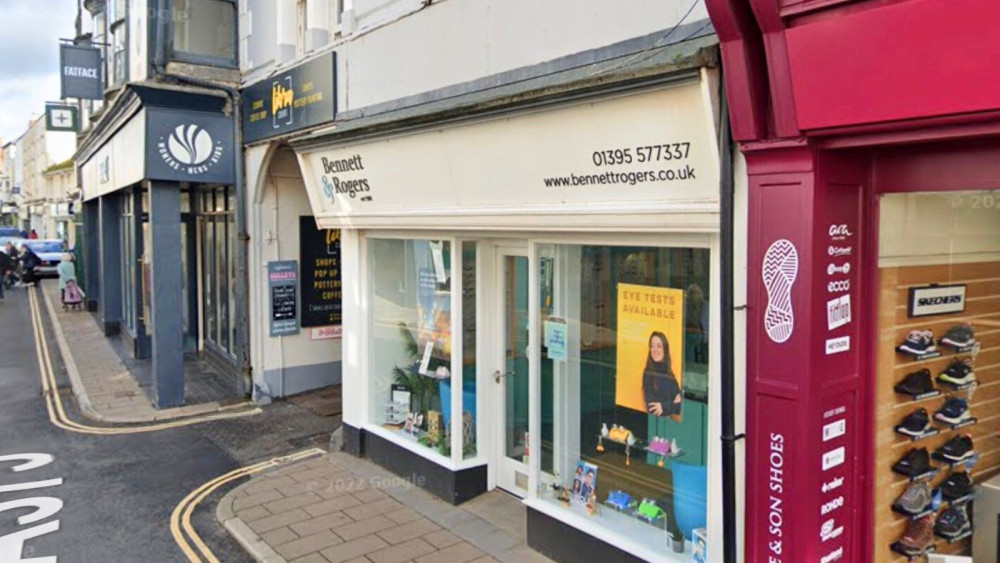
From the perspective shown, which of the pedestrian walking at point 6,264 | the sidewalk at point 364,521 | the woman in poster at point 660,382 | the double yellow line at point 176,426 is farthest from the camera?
the pedestrian walking at point 6,264

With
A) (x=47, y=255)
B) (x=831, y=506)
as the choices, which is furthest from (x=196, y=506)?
(x=47, y=255)

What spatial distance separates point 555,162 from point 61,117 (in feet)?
56.0

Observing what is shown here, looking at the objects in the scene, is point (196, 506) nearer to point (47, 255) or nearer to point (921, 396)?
point (921, 396)

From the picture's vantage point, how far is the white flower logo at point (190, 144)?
A: 938cm

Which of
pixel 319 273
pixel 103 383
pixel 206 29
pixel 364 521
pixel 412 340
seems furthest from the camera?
pixel 103 383

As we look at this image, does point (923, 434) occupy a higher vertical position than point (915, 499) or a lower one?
higher

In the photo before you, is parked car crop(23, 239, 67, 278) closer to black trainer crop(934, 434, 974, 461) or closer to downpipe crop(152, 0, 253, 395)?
Result: downpipe crop(152, 0, 253, 395)

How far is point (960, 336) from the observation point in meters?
3.87

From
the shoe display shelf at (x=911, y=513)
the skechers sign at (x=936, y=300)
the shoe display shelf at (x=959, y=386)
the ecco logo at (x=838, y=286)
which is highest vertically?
the ecco logo at (x=838, y=286)

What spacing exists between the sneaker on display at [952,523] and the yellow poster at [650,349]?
4.82ft

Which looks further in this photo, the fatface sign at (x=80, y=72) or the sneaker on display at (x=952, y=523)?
the fatface sign at (x=80, y=72)

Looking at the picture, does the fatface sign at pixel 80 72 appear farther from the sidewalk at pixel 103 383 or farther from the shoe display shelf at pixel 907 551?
the shoe display shelf at pixel 907 551

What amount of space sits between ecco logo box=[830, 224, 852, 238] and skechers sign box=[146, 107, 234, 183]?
833cm

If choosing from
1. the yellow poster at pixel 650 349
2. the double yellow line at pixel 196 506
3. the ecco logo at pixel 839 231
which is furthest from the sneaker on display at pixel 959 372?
the double yellow line at pixel 196 506
